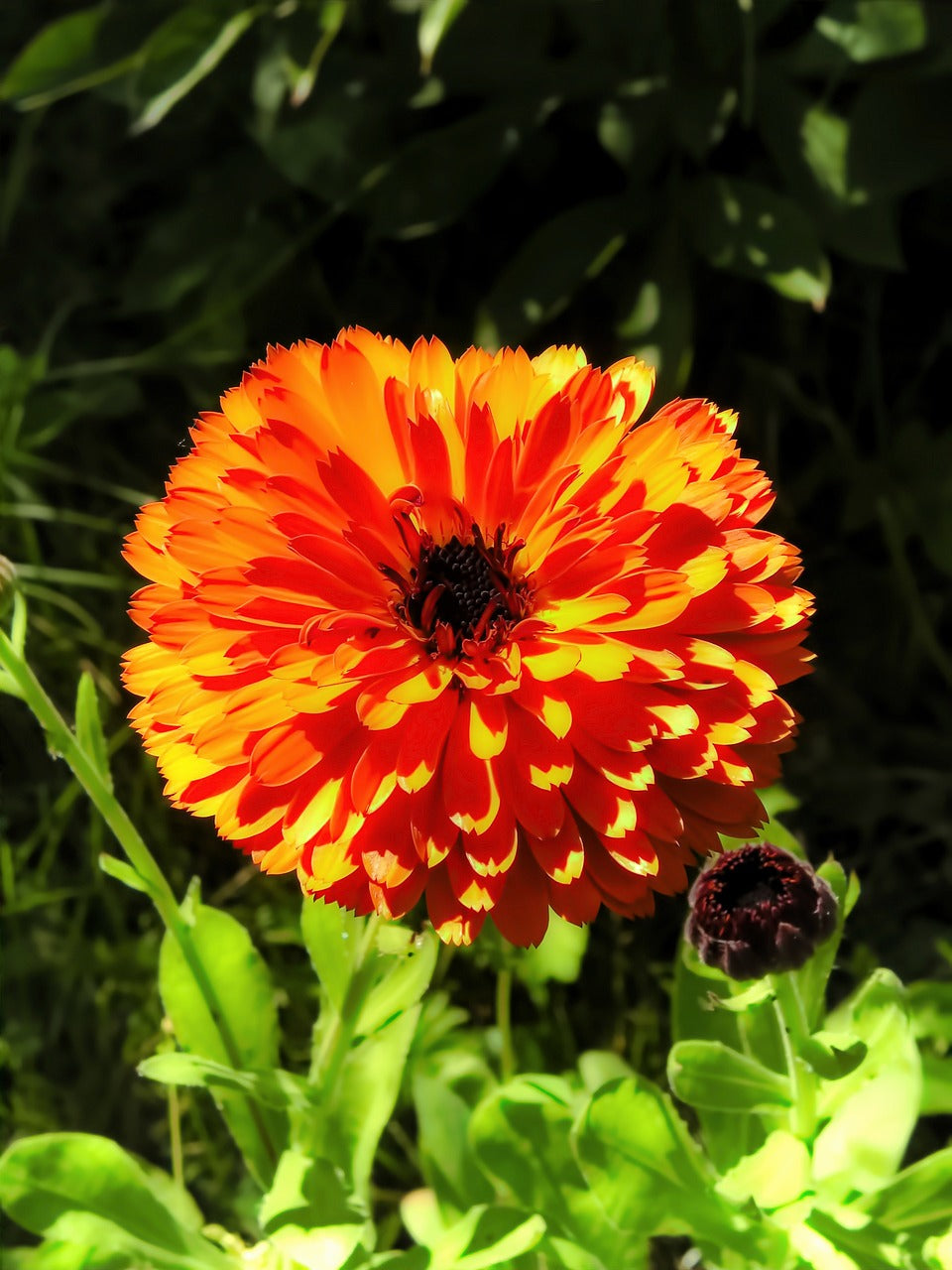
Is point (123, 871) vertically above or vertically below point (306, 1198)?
above

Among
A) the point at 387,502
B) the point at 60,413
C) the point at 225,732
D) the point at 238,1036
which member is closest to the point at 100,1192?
the point at 238,1036

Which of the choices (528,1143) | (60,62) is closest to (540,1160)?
(528,1143)

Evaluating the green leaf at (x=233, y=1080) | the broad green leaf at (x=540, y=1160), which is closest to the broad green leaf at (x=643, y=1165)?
the broad green leaf at (x=540, y=1160)

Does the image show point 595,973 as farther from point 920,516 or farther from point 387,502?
point 387,502

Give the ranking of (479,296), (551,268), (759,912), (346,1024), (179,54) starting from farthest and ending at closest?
(479,296)
(551,268)
(179,54)
(346,1024)
(759,912)

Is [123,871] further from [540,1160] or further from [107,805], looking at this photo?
[540,1160]

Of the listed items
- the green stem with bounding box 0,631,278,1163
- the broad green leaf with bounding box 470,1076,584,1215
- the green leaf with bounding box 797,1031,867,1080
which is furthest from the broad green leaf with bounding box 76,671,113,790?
the green leaf with bounding box 797,1031,867,1080
